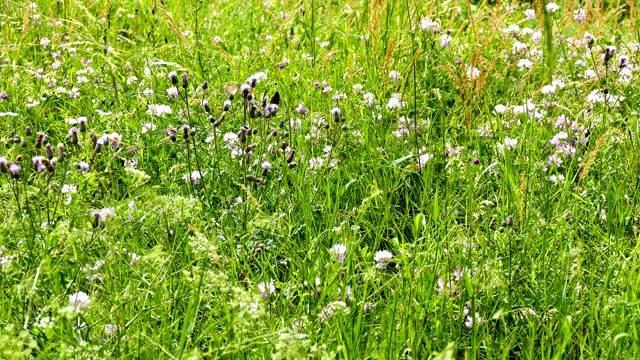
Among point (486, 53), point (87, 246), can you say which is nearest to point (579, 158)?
point (486, 53)

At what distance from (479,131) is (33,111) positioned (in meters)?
1.73

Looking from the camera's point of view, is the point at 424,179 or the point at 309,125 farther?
the point at 309,125

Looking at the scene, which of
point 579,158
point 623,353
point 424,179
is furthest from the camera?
point 579,158

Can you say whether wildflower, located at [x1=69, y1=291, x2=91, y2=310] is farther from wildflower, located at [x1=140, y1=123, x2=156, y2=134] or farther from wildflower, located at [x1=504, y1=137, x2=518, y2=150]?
wildflower, located at [x1=504, y1=137, x2=518, y2=150]

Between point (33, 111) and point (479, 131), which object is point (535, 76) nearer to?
point (479, 131)

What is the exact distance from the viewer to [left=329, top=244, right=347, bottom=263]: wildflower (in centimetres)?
212

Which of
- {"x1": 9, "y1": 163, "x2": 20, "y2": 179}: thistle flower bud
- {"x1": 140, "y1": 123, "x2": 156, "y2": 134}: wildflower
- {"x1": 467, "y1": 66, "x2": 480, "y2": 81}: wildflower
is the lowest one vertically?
{"x1": 9, "y1": 163, "x2": 20, "y2": 179}: thistle flower bud

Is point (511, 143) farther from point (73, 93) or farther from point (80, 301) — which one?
point (73, 93)

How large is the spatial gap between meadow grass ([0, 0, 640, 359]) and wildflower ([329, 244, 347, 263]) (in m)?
0.01

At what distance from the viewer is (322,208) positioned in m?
2.41

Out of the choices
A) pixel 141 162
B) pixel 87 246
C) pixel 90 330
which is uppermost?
pixel 141 162

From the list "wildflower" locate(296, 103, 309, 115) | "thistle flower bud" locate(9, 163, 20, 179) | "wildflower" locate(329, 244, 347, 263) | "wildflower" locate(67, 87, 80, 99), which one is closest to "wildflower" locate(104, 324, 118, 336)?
"thistle flower bud" locate(9, 163, 20, 179)

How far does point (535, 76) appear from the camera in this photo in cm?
370

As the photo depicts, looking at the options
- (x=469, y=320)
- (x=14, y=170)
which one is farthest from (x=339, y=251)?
(x=14, y=170)
